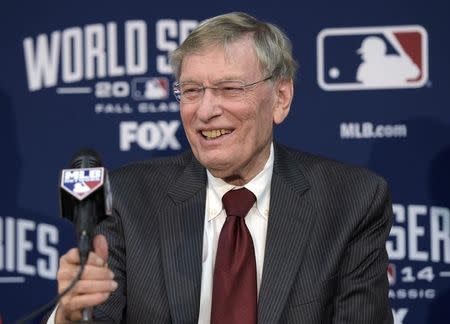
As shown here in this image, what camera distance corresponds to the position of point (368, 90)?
2588mm

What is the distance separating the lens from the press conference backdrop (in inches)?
102

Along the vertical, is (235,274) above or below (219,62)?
below

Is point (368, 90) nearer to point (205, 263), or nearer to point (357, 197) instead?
point (357, 197)

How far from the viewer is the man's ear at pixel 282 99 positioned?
2.09 metres

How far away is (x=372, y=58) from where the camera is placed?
2.58 meters

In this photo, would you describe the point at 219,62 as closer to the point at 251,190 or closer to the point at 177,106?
the point at 251,190

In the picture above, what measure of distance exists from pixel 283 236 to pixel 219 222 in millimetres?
156

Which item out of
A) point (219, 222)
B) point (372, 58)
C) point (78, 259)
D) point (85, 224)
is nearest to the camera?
point (85, 224)

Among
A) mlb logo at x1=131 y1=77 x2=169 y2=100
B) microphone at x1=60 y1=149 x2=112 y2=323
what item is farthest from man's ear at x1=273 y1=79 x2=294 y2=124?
microphone at x1=60 y1=149 x2=112 y2=323

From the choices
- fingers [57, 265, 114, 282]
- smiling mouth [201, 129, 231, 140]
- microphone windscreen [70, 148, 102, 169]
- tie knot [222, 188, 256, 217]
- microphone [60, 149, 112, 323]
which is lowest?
fingers [57, 265, 114, 282]

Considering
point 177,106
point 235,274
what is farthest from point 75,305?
point 177,106

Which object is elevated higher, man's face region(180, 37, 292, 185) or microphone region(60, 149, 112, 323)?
man's face region(180, 37, 292, 185)

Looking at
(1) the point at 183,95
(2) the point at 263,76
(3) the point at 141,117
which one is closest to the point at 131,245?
(1) the point at 183,95

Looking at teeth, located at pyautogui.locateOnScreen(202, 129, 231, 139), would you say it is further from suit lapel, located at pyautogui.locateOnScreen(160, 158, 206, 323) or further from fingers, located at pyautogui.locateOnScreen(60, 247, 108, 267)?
fingers, located at pyautogui.locateOnScreen(60, 247, 108, 267)
